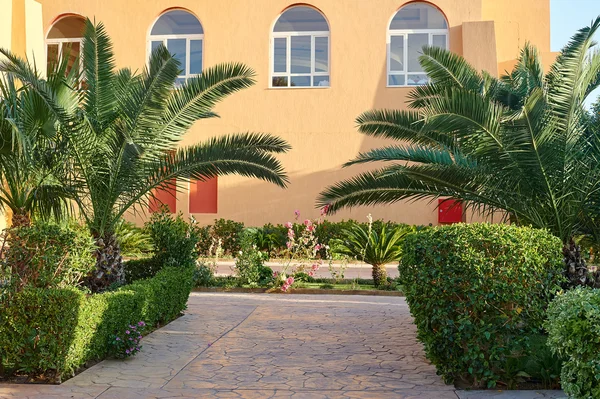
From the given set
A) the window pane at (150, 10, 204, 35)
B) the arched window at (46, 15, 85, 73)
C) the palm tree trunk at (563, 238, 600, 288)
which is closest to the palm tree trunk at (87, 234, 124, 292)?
the palm tree trunk at (563, 238, 600, 288)

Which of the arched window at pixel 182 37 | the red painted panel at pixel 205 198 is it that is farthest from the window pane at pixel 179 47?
the red painted panel at pixel 205 198

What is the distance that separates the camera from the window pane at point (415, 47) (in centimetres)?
2086

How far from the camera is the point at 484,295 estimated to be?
5.94 meters

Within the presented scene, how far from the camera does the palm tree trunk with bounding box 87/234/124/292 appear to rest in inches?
349

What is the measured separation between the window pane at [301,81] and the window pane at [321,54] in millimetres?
422

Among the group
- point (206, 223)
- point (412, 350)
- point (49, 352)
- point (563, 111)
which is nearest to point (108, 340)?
point (49, 352)

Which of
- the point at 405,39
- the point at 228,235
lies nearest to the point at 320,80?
the point at 405,39

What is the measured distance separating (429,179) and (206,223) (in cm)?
1306

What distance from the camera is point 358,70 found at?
20.8 metres

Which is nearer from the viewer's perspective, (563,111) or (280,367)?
(280,367)

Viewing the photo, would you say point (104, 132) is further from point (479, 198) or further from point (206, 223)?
point (206, 223)

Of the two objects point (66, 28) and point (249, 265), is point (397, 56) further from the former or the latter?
point (66, 28)

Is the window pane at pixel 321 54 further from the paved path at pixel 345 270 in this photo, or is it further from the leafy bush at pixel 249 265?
the leafy bush at pixel 249 265

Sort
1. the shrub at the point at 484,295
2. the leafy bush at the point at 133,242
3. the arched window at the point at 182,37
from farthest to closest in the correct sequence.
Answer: the arched window at the point at 182,37, the leafy bush at the point at 133,242, the shrub at the point at 484,295
